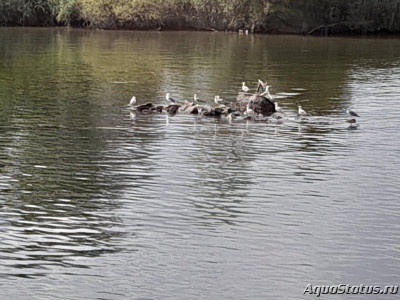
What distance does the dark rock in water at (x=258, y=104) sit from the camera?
1009 inches

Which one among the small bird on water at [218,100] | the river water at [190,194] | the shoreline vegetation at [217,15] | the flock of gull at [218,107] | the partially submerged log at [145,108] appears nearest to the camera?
the river water at [190,194]

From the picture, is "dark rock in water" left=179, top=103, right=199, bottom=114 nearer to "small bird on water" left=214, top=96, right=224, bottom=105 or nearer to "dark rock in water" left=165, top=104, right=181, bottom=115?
"dark rock in water" left=165, top=104, right=181, bottom=115

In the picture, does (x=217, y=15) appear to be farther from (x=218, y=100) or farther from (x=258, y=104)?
(x=258, y=104)

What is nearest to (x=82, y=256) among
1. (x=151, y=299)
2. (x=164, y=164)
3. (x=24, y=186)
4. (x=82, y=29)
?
(x=151, y=299)

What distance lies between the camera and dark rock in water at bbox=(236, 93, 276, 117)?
2562 centimetres

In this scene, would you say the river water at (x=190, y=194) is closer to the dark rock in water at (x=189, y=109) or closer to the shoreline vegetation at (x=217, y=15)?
the dark rock in water at (x=189, y=109)

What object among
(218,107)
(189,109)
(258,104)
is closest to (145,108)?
(189,109)

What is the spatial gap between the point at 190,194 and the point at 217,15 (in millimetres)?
53911

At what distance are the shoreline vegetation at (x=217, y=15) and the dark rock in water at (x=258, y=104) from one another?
4133 cm

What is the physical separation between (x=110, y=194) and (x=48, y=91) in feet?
49.3

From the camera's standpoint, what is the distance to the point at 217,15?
2699 inches

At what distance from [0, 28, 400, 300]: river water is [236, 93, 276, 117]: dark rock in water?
104 centimetres

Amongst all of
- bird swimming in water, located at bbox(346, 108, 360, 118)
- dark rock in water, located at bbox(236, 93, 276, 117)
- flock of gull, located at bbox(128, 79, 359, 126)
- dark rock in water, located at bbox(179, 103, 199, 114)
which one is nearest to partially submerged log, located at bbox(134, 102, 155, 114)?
flock of gull, located at bbox(128, 79, 359, 126)

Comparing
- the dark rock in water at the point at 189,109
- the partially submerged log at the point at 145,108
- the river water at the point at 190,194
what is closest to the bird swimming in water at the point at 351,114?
the river water at the point at 190,194
